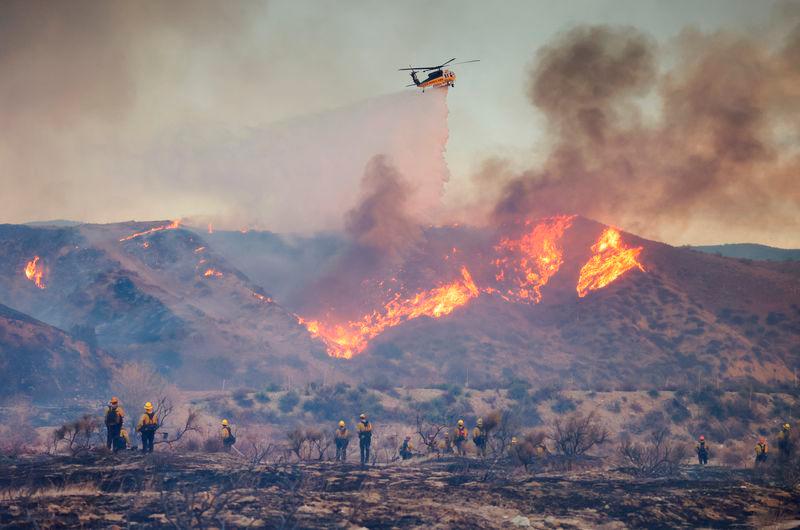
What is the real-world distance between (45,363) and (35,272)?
38.6m

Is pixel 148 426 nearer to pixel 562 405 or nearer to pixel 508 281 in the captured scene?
pixel 562 405

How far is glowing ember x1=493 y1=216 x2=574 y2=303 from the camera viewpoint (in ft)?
359

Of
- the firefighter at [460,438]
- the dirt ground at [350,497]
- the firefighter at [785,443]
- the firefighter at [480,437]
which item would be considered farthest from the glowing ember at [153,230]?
the firefighter at [785,443]

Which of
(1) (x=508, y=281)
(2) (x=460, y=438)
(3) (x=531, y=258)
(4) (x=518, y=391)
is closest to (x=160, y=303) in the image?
(4) (x=518, y=391)

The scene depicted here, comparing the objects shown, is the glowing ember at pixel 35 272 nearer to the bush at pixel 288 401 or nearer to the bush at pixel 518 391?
the bush at pixel 288 401

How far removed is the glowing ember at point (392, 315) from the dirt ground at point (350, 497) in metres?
72.0

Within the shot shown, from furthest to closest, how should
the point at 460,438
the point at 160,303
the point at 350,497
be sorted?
the point at 160,303 < the point at 460,438 < the point at 350,497

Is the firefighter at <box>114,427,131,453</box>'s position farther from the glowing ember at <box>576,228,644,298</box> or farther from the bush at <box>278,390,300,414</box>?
the glowing ember at <box>576,228,644,298</box>

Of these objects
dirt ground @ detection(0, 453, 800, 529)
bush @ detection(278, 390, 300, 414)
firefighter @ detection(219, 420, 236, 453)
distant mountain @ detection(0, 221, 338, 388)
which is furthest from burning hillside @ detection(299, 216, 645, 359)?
dirt ground @ detection(0, 453, 800, 529)

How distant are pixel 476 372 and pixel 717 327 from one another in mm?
34414

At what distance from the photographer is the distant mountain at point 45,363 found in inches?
2499

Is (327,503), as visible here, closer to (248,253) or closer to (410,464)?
(410,464)

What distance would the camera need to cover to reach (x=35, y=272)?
3900 inches

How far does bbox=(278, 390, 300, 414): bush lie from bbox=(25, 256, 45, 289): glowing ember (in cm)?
5712
